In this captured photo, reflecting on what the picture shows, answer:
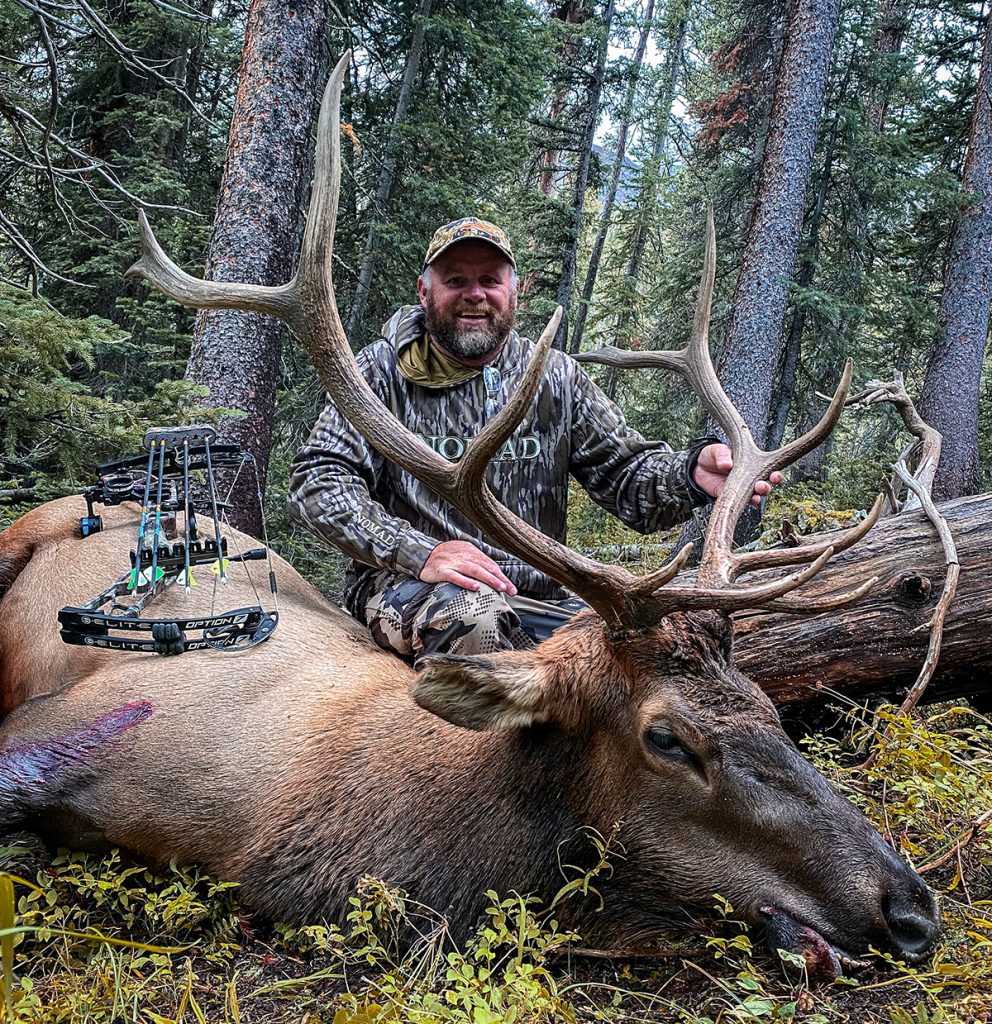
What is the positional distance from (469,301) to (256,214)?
9.13ft

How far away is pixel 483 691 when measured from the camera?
117 inches

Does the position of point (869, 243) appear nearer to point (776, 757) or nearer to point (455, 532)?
point (455, 532)

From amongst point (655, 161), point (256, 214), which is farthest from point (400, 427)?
point (655, 161)

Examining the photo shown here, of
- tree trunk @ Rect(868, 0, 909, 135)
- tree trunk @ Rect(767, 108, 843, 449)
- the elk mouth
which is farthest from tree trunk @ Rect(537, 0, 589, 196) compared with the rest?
the elk mouth

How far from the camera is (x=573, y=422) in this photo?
5.03m

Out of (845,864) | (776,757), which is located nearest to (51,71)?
(776,757)

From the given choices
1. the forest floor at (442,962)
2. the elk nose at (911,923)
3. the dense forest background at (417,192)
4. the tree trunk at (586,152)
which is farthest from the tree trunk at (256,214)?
the tree trunk at (586,152)

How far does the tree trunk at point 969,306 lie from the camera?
1208cm

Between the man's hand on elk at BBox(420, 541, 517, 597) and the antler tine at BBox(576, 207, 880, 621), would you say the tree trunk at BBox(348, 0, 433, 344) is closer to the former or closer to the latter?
the antler tine at BBox(576, 207, 880, 621)

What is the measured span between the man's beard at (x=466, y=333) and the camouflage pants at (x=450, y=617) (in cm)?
127

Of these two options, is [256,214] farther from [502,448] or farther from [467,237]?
[502,448]

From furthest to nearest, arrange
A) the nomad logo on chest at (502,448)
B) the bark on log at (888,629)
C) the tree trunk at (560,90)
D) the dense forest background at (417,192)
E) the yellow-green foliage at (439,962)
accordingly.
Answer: the tree trunk at (560,90) < the dense forest background at (417,192) < the nomad logo on chest at (502,448) < the bark on log at (888,629) < the yellow-green foliage at (439,962)

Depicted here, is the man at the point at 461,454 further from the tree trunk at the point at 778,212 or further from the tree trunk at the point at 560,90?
the tree trunk at the point at 560,90

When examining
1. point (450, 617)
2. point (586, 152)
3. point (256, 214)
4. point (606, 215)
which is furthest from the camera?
point (606, 215)
